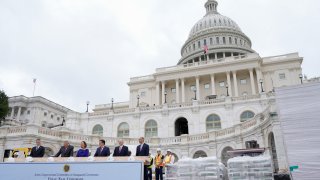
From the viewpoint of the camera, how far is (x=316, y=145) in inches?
411

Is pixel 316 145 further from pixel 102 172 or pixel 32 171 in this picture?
pixel 32 171

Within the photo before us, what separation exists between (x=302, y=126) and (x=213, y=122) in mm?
29971

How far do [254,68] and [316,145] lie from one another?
2152 inches

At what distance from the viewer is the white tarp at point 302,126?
10472 mm

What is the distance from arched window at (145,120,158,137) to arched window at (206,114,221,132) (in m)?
8.10

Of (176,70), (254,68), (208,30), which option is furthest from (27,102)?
(254,68)

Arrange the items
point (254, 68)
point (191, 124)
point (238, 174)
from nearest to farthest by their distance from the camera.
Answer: point (238, 174)
point (191, 124)
point (254, 68)

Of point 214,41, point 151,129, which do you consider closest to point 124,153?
point 151,129

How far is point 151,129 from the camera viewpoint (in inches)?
1693

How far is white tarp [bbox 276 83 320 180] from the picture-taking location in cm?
1047

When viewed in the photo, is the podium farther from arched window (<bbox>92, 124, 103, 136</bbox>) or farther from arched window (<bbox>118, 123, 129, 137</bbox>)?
arched window (<bbox>92, 124, 103, 136</bbox>)

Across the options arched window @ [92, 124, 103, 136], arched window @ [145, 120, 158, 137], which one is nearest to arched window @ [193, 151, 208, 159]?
arched window @ [145, 120, 158, 137]

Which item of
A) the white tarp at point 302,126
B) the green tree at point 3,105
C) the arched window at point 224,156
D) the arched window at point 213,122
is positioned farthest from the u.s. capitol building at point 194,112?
the white tarp at point 302,126

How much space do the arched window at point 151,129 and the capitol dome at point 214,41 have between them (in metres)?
43.9
